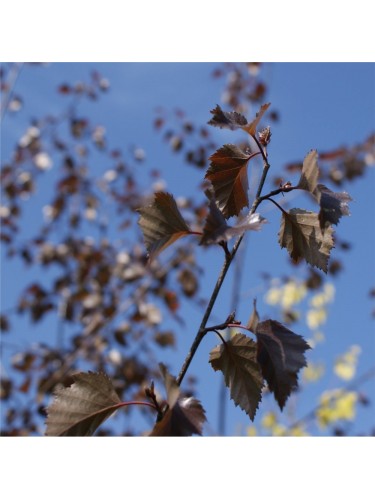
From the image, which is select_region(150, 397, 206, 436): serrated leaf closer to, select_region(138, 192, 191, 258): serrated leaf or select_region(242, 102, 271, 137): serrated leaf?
select_region(138, 192, 191, 258): serrated leaf

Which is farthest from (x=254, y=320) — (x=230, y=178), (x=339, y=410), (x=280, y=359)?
(x=339, y=410)

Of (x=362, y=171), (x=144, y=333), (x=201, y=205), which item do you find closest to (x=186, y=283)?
(x=144, y=333)

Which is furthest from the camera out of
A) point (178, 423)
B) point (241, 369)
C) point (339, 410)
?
point (339, 410)

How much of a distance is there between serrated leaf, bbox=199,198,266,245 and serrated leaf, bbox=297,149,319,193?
6 centimetres

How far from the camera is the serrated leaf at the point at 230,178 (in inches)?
22.8

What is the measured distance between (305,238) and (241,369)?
0.14 meters

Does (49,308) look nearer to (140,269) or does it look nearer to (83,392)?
(140,269)

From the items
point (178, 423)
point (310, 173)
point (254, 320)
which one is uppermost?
point (310, 173)

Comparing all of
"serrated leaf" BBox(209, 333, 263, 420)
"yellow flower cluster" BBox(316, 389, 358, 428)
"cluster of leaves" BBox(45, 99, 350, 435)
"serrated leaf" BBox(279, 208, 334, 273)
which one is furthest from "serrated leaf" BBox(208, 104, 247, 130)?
"yellow flower cluster" BBox(316, 389, 358, 428)

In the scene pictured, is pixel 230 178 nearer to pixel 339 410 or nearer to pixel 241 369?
pixel 241 369

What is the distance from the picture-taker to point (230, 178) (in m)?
0.59

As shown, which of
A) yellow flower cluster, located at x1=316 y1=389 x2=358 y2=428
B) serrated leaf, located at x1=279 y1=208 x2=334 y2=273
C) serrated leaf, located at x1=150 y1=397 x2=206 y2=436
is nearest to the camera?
serrated leaf, located at x1=150 y1=397 x2=206 y2=436

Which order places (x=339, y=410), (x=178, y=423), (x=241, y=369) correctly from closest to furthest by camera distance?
(x=178, y=423), (x=241, y=369), (x=339, y=410)

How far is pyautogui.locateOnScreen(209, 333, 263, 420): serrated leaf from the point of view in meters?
0.52
